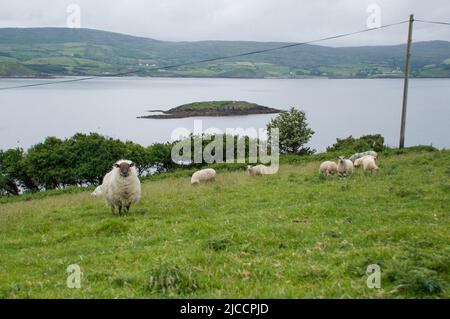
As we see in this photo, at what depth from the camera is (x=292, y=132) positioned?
2534 inches

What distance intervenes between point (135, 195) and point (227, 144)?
41841mm

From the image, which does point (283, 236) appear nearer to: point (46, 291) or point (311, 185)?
point (46, 291)

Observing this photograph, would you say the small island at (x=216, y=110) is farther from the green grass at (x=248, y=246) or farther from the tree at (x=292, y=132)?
the green grass at (x=248, y=246)

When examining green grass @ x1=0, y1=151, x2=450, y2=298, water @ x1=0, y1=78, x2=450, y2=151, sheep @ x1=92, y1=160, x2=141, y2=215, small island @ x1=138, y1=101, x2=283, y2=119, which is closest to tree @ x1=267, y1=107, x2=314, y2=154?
water @ x1=0, y1=78, x2=450, y2=151

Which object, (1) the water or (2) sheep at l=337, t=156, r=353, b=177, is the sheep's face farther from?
(1) the water

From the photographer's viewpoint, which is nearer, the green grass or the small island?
the green grass

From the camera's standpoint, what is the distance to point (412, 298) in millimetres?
7898

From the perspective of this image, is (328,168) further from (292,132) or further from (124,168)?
(292,132)

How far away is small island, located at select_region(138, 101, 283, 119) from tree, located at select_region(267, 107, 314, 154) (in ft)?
318

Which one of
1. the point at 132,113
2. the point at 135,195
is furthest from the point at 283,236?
the point at 132,113

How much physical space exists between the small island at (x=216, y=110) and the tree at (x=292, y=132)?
3822 inches

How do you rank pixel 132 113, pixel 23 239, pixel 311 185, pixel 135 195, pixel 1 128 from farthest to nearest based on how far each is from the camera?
pixel 132 113 → pixel 1 128 → pixel 311 185 → pixel 135 195 → pixel 23 239

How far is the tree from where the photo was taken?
64.3m
